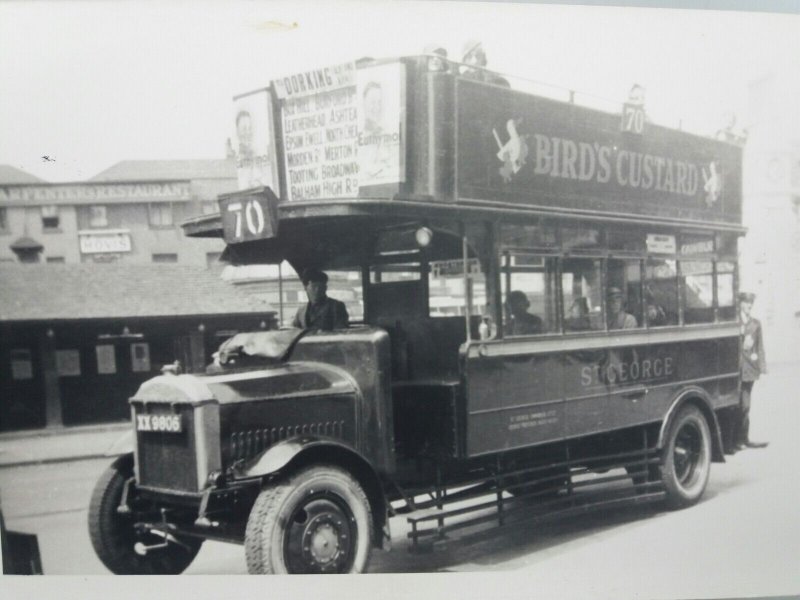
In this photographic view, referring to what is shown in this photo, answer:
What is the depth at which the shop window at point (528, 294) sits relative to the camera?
17.6 feet

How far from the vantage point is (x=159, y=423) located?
4.42 metres

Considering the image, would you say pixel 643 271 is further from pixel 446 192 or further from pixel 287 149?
pixel 287 149

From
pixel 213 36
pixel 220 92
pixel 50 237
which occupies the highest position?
pixel 213 36

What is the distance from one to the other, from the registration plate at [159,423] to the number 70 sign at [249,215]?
3.55 ft

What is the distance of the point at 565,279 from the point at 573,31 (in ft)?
5.41

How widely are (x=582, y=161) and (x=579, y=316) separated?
1.11m

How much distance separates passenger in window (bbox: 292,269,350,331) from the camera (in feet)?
17.4

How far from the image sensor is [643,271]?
20.8 ft

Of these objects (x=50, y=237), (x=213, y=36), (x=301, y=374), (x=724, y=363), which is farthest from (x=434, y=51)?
(x=724, y=363)

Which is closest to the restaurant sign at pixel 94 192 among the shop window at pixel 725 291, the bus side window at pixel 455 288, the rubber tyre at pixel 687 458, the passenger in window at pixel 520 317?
the bus side window at pixel 455 288

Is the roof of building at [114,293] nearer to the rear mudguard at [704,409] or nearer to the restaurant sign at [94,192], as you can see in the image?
the restaurant sign at [94,192]

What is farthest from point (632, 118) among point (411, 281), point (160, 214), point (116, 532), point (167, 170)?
point (116, 532)

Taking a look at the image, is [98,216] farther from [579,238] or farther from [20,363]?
[579,238]

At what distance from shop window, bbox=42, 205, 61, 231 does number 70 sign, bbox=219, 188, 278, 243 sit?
1.27 m
